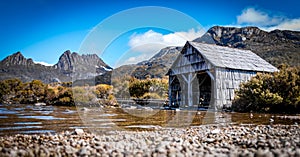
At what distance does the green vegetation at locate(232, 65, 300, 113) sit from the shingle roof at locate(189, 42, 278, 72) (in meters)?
2.66

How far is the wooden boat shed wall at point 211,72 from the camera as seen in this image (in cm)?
2011

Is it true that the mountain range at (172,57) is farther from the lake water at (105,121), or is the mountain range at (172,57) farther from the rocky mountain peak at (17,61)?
the rocky mountain peak at (17,61)

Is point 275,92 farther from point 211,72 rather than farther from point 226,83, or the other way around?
point 211,72

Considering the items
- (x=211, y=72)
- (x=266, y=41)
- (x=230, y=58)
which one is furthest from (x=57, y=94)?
(x=266, y=41)

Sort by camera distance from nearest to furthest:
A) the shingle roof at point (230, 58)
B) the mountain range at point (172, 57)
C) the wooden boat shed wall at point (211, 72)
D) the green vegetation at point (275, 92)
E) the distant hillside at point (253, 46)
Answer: the green vegetation at point (275, 92), the mountain range at point (172, 57), the wooden boat shed wall at point (211, 72), the shingle roof at point (230, 58), the distant hillside at point (253, 46)

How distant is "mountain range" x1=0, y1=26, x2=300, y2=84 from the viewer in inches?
703

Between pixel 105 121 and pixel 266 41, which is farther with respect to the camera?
pixel 266 41

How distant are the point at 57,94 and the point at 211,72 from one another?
2220 centimetres

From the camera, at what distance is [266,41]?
59375 mm

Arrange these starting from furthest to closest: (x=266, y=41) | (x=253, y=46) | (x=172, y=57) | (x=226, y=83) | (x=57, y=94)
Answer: (x=266, y=41)
(x=253, y=46)
(x=57, y=94)
(x=172, y=57)
(x=226, y=83)

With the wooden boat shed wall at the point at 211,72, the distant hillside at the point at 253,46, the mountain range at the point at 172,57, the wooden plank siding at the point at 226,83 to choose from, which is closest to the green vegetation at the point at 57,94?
the mountain range at the point at 172,57

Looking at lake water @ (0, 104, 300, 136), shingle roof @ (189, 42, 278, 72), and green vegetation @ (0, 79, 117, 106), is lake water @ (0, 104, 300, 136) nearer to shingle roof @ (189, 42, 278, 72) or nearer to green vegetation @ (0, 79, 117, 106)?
shingle roof @ (189, 42, 278, 72)

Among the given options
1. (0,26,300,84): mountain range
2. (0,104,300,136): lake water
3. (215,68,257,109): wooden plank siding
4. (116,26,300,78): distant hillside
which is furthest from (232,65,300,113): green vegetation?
(116,26,300,78): distant hillside

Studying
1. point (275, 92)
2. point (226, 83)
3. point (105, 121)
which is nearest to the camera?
point (105, 121)
